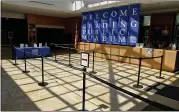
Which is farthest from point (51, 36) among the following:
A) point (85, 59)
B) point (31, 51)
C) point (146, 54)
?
point (85, 59)

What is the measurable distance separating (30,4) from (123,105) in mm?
7628

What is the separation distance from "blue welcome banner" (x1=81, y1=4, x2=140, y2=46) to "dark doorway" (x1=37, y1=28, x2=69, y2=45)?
13.6ft

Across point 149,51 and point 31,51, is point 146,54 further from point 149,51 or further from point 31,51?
point 31,51

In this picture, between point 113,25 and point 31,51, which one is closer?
point 31,51

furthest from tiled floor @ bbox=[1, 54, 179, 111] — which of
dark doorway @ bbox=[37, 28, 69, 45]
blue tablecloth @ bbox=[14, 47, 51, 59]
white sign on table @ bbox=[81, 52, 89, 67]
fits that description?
dark doorway @ bbox=[37, 28, 69, 45]

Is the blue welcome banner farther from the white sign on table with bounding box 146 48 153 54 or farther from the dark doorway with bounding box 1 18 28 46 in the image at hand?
the dark doorway with bounding box 1 18 28 46

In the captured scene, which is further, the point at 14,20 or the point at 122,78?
the point at 14,20

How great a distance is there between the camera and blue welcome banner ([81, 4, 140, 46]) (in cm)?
770

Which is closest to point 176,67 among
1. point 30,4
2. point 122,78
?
point 122,78

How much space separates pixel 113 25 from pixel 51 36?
737cm

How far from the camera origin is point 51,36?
14.4 meters

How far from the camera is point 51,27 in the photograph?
44.8ft

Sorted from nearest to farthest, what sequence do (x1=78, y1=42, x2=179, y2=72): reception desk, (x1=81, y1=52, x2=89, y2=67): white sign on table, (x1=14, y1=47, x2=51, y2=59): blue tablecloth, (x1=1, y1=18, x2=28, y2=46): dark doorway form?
(x1=81, y1=52, x2=89, y2=67): white sign on table → (x1=78, y1=42, x2=179, y2=72): reception desk → (x1=14, y1=47, x2=51, y2=59): blue tablecloth → (x1=1, y1=18, x2=28, y2=46): dark doorway

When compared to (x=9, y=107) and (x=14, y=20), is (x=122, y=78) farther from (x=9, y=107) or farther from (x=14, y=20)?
(x=14, y=20)
